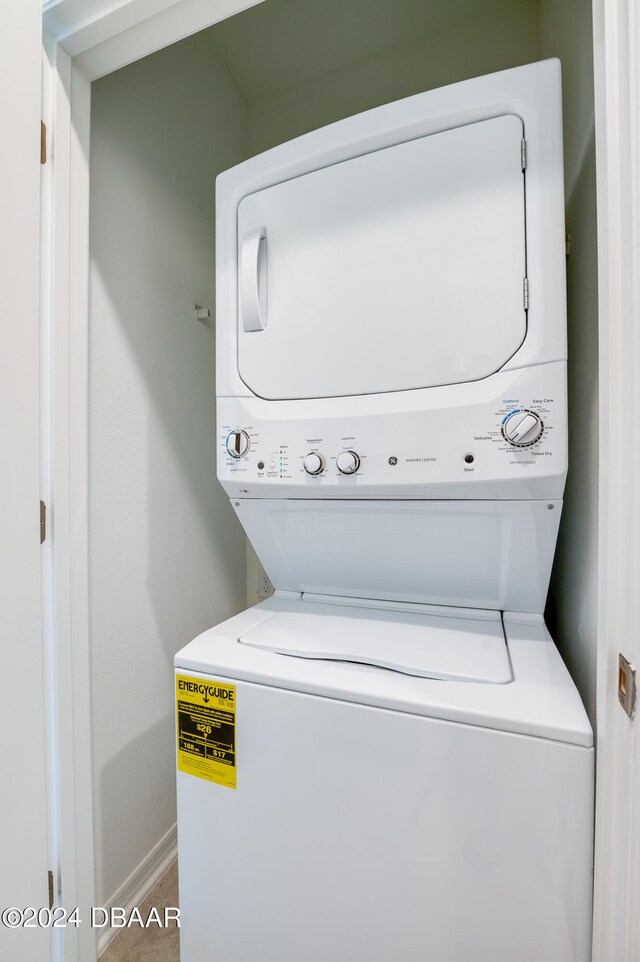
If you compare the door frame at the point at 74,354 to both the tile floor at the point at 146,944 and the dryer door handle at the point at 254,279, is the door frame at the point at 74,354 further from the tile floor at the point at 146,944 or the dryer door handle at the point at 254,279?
the dryer door handle at the point at 254,279

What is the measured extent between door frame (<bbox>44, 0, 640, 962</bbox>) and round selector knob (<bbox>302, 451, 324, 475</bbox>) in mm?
602

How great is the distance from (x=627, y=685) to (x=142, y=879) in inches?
66.7

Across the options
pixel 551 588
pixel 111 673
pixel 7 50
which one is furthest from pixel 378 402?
pixel 111 673

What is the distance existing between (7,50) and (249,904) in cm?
181

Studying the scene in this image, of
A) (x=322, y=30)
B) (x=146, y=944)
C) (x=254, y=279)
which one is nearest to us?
(x=254, y=279)

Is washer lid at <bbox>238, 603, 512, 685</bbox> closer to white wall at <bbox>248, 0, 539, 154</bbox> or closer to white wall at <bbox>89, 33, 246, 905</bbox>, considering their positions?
white wall at <bbox>89, 33, 246, 905</bbox>

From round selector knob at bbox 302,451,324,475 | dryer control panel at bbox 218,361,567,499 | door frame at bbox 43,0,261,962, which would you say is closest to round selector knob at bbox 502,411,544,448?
dryer control panel at bbox 218,361,567,499

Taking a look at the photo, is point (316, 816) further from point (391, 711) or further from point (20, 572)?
point (20, 572)

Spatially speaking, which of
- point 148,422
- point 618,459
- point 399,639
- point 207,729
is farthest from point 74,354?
point 618,459

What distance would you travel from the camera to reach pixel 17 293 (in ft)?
2.96

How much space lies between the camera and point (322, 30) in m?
1.82

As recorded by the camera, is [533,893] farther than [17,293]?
No

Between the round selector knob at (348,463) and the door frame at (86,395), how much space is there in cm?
52

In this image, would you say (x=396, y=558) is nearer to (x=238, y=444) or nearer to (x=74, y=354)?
(x=238, y=444)
